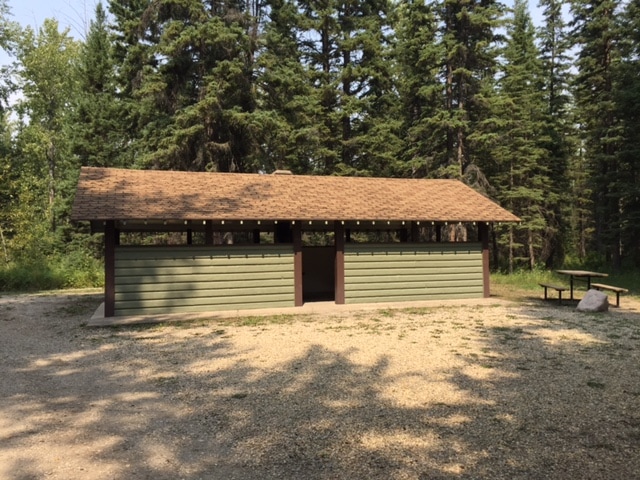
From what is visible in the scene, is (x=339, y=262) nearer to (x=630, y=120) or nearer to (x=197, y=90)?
(x=197, y=90)

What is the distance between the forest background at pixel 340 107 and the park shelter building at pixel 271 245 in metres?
7.29

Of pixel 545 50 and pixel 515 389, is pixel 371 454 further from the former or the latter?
pixel 545 50

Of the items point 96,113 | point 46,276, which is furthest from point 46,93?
point 46,276

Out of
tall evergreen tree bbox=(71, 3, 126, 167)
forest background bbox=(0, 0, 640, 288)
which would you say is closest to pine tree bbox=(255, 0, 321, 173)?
forest background bbox=(0, 0, 640, 288)

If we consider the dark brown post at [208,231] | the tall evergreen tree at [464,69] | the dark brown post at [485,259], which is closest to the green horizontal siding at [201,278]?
the dark brown post at [208,231]

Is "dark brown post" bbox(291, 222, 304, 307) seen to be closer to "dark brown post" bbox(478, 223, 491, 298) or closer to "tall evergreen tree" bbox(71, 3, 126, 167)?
"dark brown post" bbox(478, 223, 491, 298)

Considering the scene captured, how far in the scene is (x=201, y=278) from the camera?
11242mm

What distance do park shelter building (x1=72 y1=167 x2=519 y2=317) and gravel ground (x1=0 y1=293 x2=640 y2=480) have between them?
7.71 feet

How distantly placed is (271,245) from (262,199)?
140cm

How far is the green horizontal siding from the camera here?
1067cm

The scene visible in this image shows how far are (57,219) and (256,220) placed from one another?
19.3 meters

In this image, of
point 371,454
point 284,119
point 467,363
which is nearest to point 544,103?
point 284,119

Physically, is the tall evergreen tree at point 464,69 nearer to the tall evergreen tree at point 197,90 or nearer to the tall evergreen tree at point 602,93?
the tall evergreen tree at point 602,93

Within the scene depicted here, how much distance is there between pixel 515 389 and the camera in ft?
16.4
